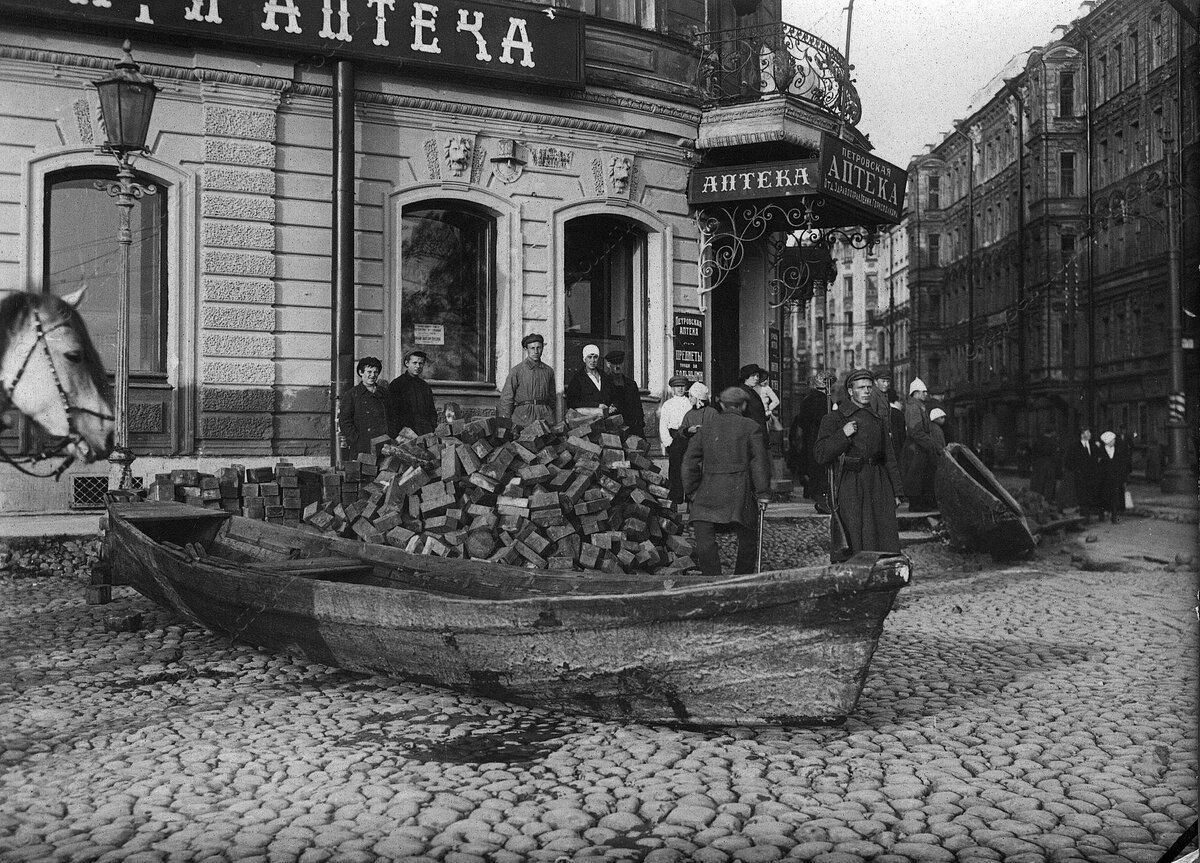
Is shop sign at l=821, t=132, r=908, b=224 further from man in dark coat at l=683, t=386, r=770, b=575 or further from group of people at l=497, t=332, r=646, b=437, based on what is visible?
man in dark coat at l=683, t=386, r=770, b=575

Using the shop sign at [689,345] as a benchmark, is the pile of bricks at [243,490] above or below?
below

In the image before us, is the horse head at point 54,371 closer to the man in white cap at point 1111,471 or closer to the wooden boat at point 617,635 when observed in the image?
the wooden boat at point 617,635

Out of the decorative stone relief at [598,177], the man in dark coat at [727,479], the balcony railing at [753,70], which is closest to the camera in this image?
the man in dark coat at [727,479]

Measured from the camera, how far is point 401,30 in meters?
11.1

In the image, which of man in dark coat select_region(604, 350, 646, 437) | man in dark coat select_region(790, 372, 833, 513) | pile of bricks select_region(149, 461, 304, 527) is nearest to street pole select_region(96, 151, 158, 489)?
pile of bricks select_region(149, 461, 304, 527)

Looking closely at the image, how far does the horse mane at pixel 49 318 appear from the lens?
2.69 meters

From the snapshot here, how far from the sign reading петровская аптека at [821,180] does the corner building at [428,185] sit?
307 millimetres

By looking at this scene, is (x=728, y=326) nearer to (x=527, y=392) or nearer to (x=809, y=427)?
(x=809, y=427)

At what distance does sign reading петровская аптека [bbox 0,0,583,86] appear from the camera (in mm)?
9977

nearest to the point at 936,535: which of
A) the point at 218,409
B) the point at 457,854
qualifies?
the point at 218,409

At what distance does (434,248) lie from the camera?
12.1 m

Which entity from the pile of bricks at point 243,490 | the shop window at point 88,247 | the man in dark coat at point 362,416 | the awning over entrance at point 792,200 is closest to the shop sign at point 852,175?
the awning over entrance at point 792,200

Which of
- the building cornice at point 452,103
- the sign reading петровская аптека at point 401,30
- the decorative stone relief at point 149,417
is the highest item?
the sign reading петровская аптека at point 401,30

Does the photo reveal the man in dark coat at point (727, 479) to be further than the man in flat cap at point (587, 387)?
No
